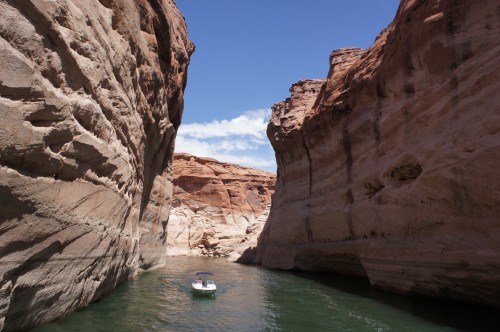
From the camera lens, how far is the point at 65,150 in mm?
8656

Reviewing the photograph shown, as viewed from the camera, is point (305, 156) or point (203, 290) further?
point (305, 156)

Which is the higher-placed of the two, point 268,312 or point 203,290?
point 203,290

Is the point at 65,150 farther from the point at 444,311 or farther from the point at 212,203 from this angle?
the point at 212,203

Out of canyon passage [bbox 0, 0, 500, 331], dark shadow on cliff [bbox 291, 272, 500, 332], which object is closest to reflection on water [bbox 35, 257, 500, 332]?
dark shadow on cliff [bbox 291, 272, 500, 332]

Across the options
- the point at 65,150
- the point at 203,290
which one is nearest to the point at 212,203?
the point at 203,290

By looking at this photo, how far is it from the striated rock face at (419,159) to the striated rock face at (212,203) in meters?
30.1

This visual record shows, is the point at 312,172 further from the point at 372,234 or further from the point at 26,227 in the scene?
the point at 26,227

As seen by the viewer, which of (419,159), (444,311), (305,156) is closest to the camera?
(444,311)

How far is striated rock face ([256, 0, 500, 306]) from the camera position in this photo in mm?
11102

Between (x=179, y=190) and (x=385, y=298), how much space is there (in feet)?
172

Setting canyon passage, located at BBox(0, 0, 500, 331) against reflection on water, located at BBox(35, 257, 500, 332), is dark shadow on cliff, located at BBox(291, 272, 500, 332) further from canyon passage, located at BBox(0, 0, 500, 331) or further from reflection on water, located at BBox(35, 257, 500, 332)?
canyon passage, located at BBox(0, 0, 500, 331)

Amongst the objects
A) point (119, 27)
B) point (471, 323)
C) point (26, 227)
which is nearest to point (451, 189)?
point (471, 323)

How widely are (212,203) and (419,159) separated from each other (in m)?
53.0

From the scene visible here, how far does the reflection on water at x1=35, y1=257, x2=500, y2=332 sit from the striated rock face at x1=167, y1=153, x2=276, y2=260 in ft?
107
